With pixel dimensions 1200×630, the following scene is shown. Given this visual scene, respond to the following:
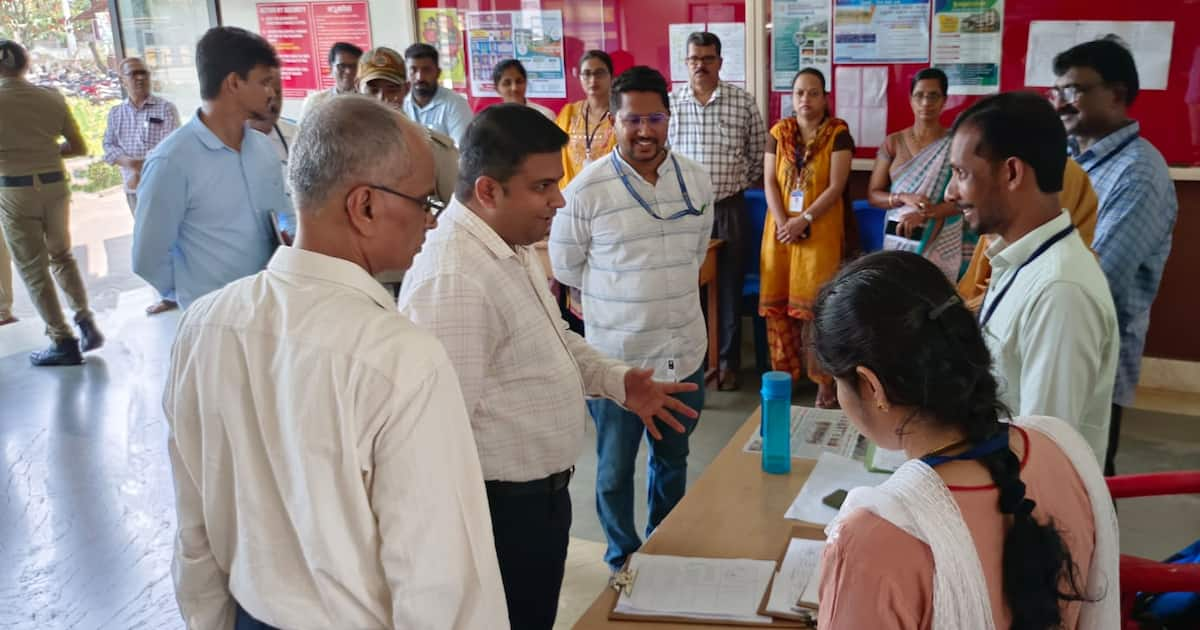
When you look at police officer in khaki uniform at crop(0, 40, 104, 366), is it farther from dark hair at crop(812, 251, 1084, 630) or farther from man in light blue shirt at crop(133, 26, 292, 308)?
dark hair at crop(812, 251, 1084, 630)

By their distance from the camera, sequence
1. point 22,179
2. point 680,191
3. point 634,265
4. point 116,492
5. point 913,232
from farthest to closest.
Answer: point 22,179 → point 913,232 → point 116,492 → point 680,191 → point 634,265

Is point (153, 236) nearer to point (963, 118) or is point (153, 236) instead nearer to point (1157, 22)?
point (963, 118)

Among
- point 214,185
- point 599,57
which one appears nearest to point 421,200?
point 214,185

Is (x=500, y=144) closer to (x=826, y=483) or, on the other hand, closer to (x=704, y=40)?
(x=826, y=483)

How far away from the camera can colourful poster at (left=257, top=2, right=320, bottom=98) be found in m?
6.42

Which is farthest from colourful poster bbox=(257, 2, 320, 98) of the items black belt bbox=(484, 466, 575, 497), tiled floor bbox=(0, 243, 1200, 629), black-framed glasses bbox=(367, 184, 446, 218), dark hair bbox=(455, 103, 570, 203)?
black-framed glasses bbox=(367, 184, 446, 218)

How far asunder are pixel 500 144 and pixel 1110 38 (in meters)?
3.44

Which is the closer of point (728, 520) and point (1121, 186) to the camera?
point (728, 520)

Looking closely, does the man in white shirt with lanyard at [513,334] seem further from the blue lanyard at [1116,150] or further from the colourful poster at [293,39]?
the colourful poster at [293,39]

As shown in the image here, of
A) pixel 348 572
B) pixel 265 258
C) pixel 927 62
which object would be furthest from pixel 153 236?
pixel 927 62

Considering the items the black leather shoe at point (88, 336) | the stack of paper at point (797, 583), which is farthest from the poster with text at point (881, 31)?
the black leather shoe at point (88, 336)

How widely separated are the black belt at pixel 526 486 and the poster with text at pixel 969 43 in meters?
3.54

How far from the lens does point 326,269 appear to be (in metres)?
1.19

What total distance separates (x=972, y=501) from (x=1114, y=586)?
28 cm
